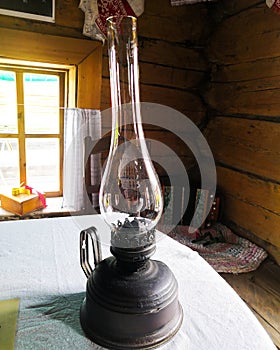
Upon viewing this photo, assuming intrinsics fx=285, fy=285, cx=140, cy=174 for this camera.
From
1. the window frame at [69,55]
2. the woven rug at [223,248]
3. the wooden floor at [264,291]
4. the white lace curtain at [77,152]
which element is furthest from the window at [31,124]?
the wooden floor at [264,291]

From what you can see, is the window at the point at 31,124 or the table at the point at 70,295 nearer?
the table at the point at 70,295

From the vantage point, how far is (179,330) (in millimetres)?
490

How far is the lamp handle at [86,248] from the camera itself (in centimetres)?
54

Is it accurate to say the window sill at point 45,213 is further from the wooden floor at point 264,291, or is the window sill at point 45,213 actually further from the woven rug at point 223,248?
the wooden floor at point 264,291

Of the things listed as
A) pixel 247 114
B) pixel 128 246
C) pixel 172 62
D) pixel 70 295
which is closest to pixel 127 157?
pixel 128 246

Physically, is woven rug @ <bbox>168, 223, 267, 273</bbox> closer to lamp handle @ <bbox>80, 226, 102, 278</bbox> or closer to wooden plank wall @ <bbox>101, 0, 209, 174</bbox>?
wooden plank wall @ <bbox>101, 0, 209, 174</bbox>

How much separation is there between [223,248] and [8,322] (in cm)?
138

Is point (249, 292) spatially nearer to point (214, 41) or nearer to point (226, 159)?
point (226, 159)

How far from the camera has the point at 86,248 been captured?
559 millimetres

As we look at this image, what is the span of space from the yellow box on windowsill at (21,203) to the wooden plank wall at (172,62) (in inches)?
26.6

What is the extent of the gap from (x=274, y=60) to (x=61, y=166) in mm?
1366

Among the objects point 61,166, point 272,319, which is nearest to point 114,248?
point 272,319

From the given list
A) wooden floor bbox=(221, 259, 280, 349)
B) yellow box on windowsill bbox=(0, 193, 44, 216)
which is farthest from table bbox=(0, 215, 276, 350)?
yellow box on windowsill bbox=(0, 193, 44, 216)

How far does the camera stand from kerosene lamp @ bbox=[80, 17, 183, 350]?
1.50ft
